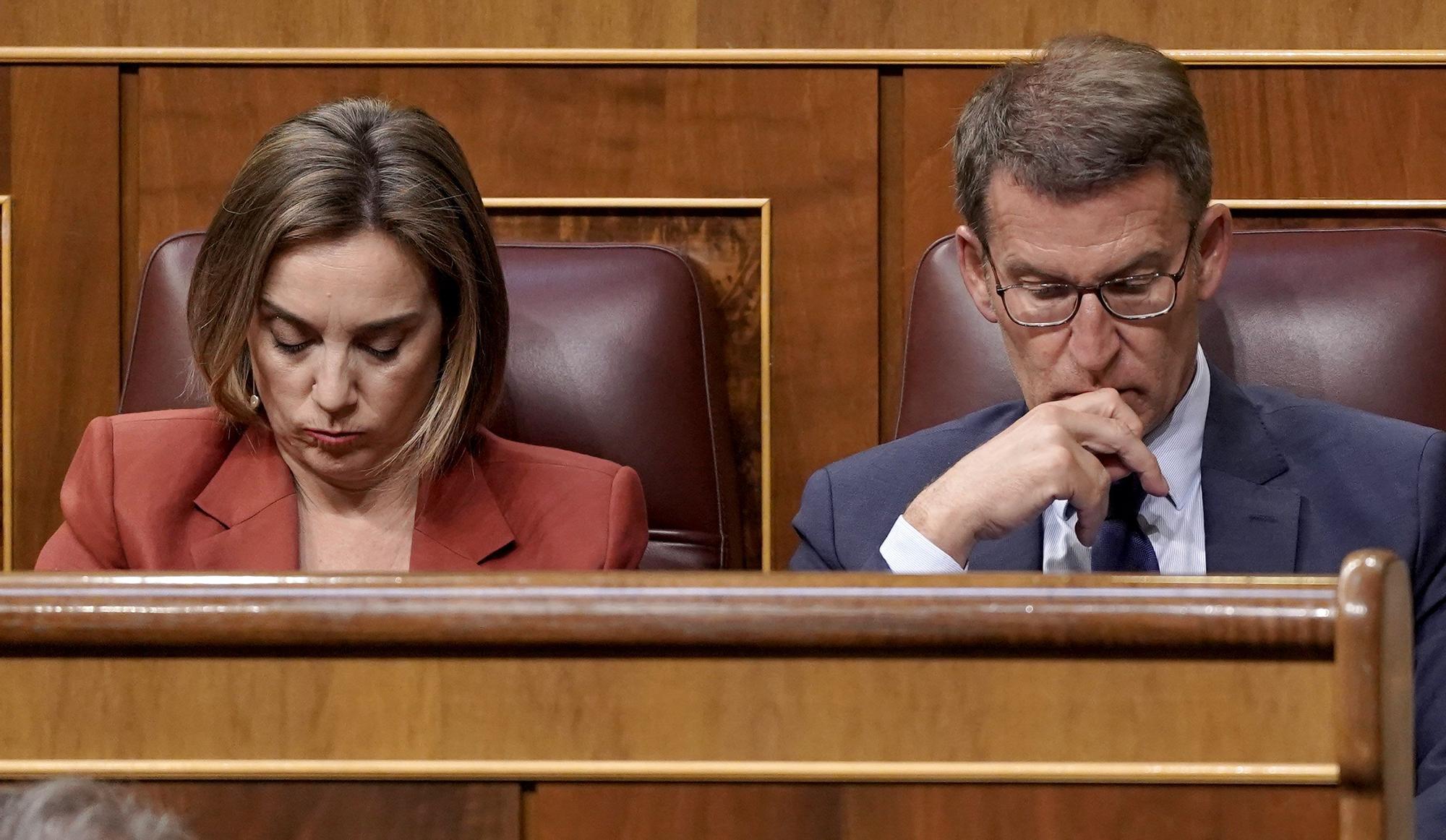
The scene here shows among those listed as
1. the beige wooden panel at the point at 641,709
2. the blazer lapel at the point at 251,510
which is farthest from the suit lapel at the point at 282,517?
the beige wooden panel at the point at 641,709

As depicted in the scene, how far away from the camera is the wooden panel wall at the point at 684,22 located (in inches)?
58.9

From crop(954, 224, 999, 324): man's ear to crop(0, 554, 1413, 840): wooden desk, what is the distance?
64 cm

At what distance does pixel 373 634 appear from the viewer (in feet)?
1.90

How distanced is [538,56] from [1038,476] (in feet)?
2.34

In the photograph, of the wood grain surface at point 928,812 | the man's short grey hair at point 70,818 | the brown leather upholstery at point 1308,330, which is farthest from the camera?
the brown leather upholstery at point 1308,330

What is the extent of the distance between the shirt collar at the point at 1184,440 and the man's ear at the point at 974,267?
14 cm

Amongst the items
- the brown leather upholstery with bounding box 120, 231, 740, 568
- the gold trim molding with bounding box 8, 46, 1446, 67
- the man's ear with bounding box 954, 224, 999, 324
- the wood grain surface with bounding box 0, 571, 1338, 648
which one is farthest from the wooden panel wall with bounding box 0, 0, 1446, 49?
the wood grain surface with bounding box 0, 571, 1338, 648

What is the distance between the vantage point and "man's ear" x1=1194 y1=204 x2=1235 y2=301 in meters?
1.13

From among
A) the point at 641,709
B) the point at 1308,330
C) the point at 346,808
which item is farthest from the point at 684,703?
the point at 1308,330

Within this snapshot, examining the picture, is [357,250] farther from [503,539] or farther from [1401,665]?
[1401,665]

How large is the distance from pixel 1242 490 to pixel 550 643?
66 cm

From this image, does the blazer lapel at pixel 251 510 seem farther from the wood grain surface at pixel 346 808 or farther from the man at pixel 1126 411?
the wood grain surface at pixel 346 808

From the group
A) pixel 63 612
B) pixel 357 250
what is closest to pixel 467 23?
pixel 357 250

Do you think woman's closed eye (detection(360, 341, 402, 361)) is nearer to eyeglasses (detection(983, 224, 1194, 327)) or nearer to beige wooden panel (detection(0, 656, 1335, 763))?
eyeglasses (detection(983, 224, 1194, 327))
